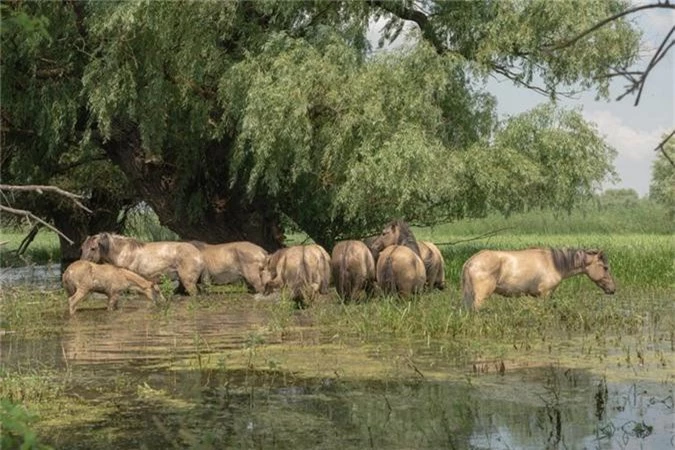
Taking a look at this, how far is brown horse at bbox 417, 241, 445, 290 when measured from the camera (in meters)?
16.5

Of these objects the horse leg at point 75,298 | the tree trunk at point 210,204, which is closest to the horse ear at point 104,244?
the horse leg at point 75,298

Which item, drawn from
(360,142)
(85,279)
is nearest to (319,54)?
(360,142)

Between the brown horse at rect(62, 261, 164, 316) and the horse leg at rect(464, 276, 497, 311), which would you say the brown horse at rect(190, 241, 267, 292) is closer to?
the brown horse at rect(62, 261, 164, 316)

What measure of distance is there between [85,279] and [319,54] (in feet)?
21.7

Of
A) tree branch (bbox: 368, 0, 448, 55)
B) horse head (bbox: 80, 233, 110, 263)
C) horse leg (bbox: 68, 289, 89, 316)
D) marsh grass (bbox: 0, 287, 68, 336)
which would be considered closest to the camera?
marsh grass (bbox: 0, 287, 68, 336)

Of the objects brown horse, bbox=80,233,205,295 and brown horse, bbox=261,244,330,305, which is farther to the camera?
brown horse, bbox=80,233,205,295

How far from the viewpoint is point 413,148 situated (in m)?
17.6

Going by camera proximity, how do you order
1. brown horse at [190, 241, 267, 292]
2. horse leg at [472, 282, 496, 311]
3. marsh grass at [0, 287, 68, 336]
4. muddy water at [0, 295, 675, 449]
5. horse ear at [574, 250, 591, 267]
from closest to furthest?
muddy water at [0, 295, 675, 449] < horse leg at [472, 282, 496, 311] < marsh grass at [0, 287, 68, 336] < horse ear at [574, 250, 591, 267] < brown horse at [190, 241, 267, 292]

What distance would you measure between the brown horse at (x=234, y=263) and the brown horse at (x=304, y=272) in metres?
1.39

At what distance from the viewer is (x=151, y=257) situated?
16.7 metres

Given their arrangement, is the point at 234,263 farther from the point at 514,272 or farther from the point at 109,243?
the point at 514,272

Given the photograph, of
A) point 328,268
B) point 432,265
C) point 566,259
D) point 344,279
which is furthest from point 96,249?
point 566,259

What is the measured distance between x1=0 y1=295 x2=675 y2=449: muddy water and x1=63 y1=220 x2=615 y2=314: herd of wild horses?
290cm

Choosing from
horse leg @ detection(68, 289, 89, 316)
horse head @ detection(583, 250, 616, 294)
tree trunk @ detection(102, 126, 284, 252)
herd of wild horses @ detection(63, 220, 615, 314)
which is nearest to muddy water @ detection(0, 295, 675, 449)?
herd of wild horses @ detection(63, 220, 615, 314)
